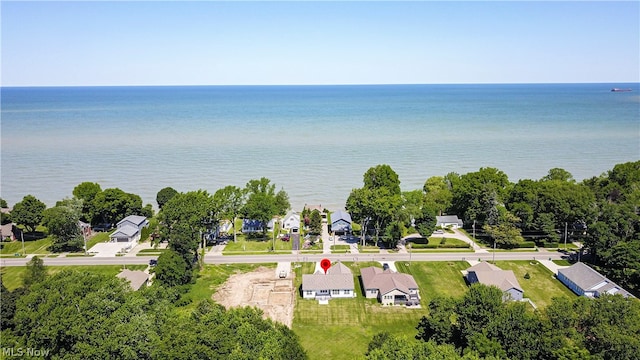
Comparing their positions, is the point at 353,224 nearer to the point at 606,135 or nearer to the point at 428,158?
the point at 428,158

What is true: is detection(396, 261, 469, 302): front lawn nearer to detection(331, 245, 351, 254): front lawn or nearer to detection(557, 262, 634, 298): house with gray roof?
detection(331, 245, 351, 254): front lawn

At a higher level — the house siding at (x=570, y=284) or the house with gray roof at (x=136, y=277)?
the house with gray roof at (x=136, y=277)

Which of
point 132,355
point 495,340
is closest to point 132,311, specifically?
point 132,355

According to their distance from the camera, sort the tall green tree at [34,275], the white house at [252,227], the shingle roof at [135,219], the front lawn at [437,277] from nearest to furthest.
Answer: the tall green tree at [34,275] → the front lawn at [437,277] → the shingle roof at [135,219] → the white house at [252,227]

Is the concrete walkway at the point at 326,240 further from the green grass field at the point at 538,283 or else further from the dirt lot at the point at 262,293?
the green grass field at the point at 538,283

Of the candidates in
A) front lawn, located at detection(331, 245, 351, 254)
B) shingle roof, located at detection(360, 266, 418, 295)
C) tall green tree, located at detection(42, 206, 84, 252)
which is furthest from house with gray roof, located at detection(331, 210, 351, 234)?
tall green tree, located at detection(42, 206, 84, 252)

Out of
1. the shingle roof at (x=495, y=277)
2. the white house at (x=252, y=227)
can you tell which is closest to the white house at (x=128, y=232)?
the white house at (x=252, y=227)
